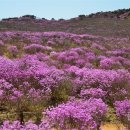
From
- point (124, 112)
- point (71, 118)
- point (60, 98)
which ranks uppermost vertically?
point (71, 118)

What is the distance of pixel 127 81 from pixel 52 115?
6203 mm

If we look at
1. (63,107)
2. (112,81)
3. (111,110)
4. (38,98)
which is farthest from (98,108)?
(112,81)

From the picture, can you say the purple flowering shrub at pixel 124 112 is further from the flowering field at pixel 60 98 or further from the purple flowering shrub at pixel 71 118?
the purple flowering shrub at pixel 71 118

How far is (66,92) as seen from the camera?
11.6 m

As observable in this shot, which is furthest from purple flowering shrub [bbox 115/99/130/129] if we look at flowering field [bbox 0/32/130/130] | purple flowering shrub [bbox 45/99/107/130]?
purple flowering shrub [bbox 45/99/107/130]

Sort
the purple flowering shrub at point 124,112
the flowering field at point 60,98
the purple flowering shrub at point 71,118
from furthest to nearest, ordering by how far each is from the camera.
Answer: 1. the purple flowering shrub at point 124,112
2. the flowering field at point 60,98
3. the purple flowering shrub at point 71,118

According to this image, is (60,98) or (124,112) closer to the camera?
(124,112)

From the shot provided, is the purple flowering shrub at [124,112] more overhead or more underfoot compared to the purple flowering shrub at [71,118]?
more underfoot

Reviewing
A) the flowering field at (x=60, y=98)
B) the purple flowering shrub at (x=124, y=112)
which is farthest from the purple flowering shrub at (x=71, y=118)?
the purple flowering shrub at (x=124, y=112)

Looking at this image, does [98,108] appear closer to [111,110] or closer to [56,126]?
[56,126]

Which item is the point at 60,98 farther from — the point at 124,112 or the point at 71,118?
the point at 71,118

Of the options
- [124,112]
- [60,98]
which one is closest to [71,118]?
[124,112]

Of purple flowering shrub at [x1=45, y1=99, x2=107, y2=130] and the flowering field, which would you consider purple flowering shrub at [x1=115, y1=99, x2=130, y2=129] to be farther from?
purple flowering shrub at [x1=45, y1=99, x2=107, y2=130]

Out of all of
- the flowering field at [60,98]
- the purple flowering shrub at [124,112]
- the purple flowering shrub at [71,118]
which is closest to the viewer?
Result: the purple flowering shrub at [71,118]
